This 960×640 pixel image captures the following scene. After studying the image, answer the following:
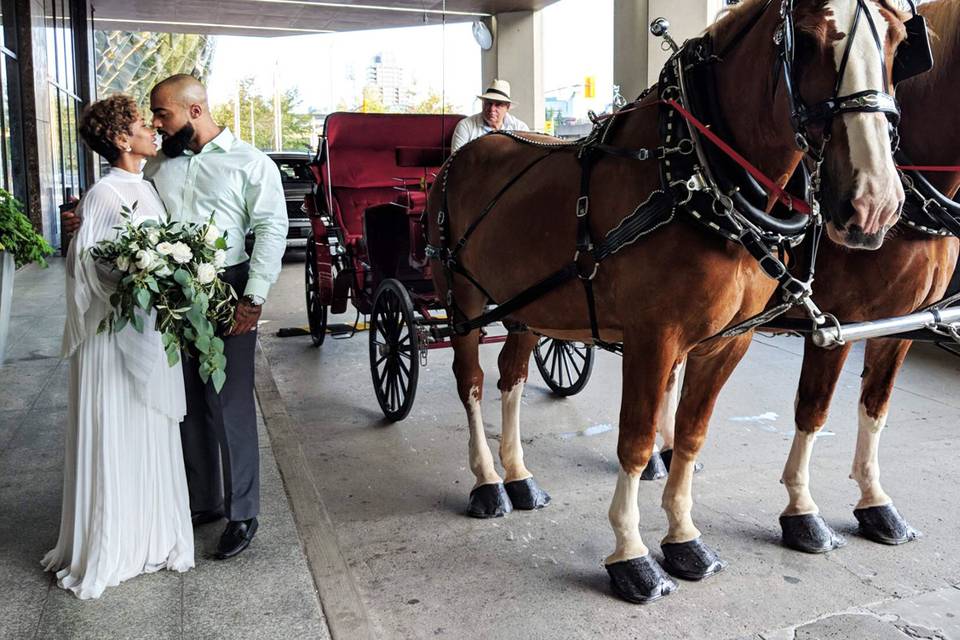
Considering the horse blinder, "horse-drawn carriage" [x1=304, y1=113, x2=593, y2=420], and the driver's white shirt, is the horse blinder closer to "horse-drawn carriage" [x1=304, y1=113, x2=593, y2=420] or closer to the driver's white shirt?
A: "horse-drawn carriage" [x1=304, y1=113, x2=593, y2=420]

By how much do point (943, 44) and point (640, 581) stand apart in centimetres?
242

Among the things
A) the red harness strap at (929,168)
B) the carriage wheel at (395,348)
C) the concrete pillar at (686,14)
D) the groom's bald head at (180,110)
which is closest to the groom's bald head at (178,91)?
the groom's bald head at (180,110)

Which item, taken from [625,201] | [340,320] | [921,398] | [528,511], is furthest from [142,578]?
[340,320]

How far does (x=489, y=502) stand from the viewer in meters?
4.07

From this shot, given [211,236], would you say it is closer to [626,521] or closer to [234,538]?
[234,538]

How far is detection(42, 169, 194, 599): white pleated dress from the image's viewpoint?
3.14 metres

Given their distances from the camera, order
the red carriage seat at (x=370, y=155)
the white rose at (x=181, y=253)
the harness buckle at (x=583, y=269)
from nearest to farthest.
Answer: the white rose at (x=181, y=253) → the harness buckle at (x=583, y=269) → the red carriage seat at (x=370, y=155)

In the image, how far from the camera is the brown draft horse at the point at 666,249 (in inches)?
91.6

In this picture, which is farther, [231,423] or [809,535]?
[809,535]

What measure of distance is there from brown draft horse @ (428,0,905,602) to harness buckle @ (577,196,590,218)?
0.04 meters

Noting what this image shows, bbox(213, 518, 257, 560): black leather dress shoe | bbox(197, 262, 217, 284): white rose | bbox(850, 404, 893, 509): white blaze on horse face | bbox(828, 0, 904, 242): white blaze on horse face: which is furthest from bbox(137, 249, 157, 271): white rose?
bbox(850, 404, 893, 509): white blaze on horse face

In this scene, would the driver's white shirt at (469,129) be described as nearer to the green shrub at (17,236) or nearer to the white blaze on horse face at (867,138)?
the green shrub at (17,236)

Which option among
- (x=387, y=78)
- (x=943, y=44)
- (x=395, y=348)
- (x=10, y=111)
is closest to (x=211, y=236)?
(x=395, y=348)

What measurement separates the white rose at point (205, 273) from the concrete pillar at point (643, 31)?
9.28 m
